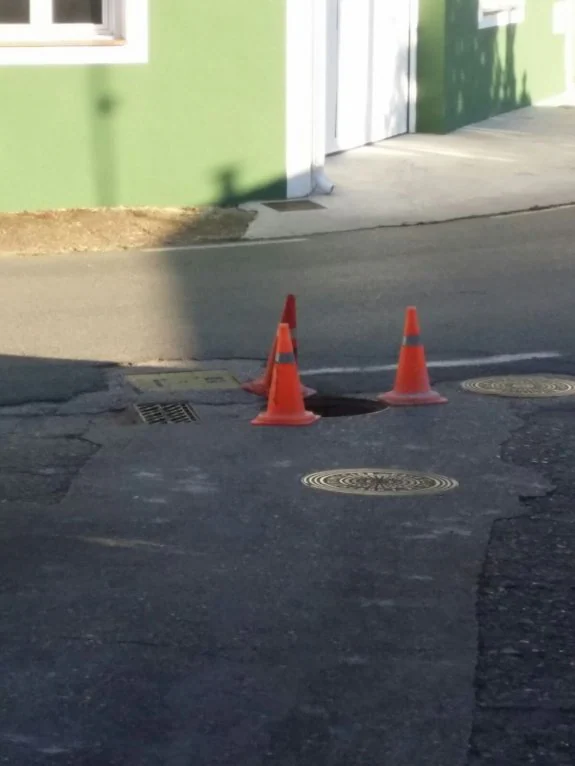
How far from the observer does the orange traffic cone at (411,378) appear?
29.0 ft

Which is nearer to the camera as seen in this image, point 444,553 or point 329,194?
point 444,553

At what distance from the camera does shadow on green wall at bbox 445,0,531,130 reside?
77.0ft

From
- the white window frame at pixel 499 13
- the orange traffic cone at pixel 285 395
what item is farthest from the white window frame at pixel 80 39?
the white window frame at pixel 499 13

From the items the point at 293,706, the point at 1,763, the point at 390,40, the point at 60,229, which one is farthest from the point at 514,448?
the point at 390,40

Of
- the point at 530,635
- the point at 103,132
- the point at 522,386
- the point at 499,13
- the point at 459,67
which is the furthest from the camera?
the point at 499,13

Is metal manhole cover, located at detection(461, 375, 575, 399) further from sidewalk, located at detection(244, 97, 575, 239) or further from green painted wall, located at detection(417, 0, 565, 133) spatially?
green painted wall, located at detection(417, 0, 565, 133)

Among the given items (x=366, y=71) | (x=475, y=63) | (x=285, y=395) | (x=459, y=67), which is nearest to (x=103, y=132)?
(x=366, y=71)

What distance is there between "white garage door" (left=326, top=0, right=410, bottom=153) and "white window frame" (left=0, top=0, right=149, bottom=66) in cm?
448

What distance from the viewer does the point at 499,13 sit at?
84.2 ft

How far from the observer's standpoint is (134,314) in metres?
11.4

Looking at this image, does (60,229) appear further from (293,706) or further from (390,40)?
(293,706)

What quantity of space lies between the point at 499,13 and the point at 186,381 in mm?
17578

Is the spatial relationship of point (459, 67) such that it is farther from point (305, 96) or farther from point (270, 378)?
point (270, 378)

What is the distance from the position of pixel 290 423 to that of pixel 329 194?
9514 millimetres
